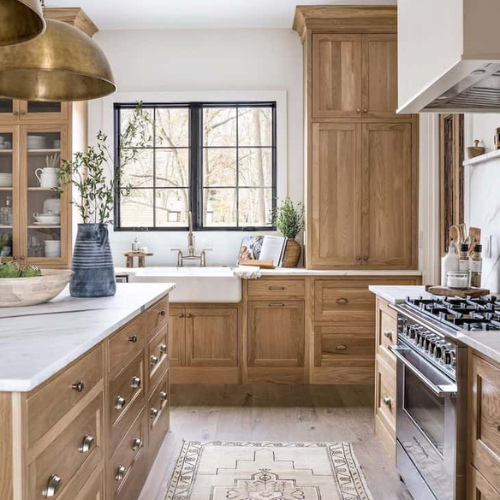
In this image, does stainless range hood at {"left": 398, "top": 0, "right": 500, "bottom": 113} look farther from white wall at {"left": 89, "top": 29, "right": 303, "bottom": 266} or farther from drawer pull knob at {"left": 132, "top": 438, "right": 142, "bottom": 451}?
white wall at {"left": 89, "top": 29, "right": 303, "bottom": 266}

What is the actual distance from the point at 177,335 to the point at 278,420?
1.04m

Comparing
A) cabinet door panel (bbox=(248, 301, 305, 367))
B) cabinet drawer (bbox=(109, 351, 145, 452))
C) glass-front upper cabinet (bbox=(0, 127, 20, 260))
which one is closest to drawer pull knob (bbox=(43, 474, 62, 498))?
cabinet drawer (bbox=(109, 351, 145, 452))

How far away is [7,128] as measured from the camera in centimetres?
423

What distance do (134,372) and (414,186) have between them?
2.72 meters

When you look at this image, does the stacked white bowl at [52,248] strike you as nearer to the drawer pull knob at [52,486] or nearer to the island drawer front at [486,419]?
the drawer pull knob at [52,486]

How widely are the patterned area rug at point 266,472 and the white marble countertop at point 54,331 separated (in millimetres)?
854

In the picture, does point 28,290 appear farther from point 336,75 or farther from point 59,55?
point 336,75

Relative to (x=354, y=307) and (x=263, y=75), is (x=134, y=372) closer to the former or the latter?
(x=354, y=307)

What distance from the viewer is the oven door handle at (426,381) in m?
1.83

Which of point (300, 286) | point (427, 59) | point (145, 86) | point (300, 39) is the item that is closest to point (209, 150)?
point (145, 86)

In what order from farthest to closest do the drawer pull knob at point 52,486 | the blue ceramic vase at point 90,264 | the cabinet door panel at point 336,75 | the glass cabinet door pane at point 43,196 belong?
the glass cabinet door pane at point 43,196, the cabinet door panel at point 336,75, the blue ceramic vase at point 90,264, the drawer pull knob at point 52,486

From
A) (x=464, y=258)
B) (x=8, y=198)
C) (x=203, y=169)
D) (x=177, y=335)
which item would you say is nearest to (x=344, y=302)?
(x=177, y=335)

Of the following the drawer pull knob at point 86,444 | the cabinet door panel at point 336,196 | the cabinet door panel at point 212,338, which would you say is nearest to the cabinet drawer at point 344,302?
the cabinet door panel at point 336,196

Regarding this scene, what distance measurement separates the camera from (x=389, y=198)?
13.7 feet
